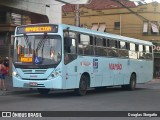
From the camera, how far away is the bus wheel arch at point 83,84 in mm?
19670

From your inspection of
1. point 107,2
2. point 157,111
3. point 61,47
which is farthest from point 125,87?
point 107,2

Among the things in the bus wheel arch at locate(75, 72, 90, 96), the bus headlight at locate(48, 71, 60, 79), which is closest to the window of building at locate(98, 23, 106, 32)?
the bus wheel arch at locate(75, 72, 90, 96)

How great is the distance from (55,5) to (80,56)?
13.2m

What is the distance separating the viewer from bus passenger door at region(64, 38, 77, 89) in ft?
60.6

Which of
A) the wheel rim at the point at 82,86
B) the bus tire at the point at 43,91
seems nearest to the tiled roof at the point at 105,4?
the bus tire at the point at 43,91

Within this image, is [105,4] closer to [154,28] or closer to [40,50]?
[154,28]

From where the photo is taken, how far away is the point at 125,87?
87.4ft

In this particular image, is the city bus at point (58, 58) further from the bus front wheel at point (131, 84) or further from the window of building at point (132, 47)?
the bus front wheel at point (131, 84)

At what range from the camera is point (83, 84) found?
19844 millimetres

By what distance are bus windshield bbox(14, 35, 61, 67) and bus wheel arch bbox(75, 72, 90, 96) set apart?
2139mm

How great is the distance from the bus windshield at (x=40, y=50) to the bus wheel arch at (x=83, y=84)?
2139 millimetres

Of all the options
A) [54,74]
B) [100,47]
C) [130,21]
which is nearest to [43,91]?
[54,74]

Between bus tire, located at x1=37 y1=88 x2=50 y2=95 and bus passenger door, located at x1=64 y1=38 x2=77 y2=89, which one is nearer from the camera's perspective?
bus passenger door, located at x1=64 y1=38 x2=77 y2=89

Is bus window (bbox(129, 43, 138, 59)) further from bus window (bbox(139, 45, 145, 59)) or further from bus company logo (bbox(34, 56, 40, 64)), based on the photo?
bus company logo (bbox(34, 56, 40, 64))
